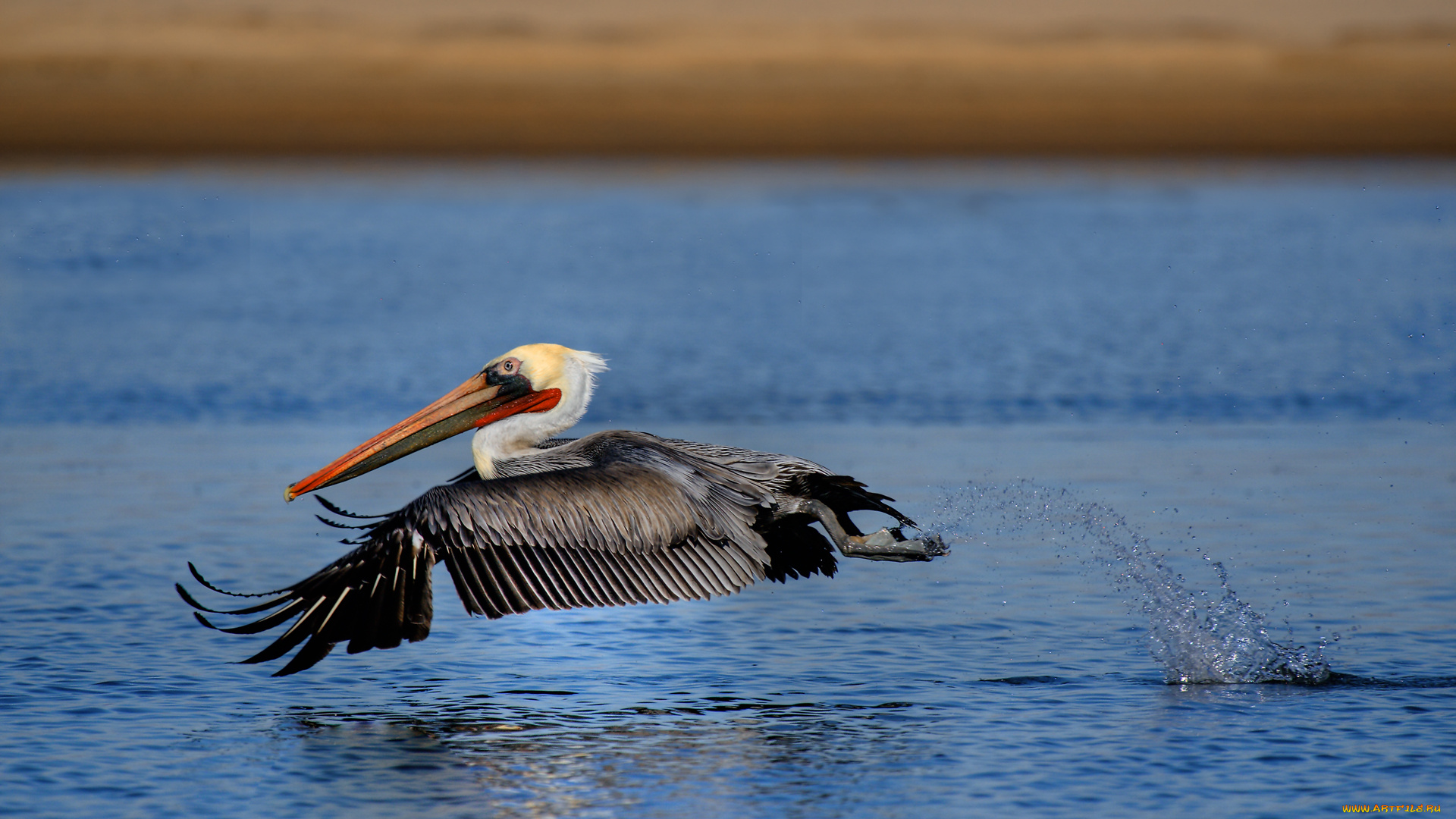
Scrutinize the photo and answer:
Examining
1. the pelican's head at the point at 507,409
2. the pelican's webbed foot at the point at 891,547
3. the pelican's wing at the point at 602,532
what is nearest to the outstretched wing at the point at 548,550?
the pelican's wing at the point at 602,532

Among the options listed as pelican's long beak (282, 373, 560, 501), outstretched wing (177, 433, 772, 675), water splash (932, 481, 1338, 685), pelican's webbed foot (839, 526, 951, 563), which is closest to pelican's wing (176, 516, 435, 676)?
outstretched wing (177, 433, 772, 675)

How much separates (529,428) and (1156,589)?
2.75 m

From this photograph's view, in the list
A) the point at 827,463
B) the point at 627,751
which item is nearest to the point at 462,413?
the point at 627,751

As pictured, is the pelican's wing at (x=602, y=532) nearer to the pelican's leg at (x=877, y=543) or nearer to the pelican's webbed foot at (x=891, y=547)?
the pelican's leg at (x=877, y=543)

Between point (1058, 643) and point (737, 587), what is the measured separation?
1.41 m

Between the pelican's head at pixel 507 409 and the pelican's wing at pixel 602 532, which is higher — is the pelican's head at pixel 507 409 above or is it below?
above

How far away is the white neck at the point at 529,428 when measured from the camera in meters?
7.07

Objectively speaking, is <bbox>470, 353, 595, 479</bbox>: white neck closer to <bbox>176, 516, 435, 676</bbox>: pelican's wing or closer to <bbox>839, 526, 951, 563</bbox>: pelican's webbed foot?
<bbox>176, 516, 435, 676</bbox>: pelican's wing

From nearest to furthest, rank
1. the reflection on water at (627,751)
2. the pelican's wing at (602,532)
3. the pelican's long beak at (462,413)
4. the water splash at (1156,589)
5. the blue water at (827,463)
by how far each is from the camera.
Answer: the reflection on water at (627,751)
the blue water at (827,463)
the pelican's wing at (602,532)
the water splash at (1156,589)
the pelican's long beak at (462,413)

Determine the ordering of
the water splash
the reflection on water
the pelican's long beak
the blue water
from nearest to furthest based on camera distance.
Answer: the reflection on water, the blue water, the water splash, the pelican's long beak

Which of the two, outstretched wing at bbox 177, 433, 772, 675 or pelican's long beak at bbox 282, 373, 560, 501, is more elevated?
pelican's long beak at bbox 282, 373, 560, 501

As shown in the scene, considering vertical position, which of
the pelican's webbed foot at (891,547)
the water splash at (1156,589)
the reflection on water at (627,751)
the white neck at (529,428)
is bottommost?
the reflection on water at (627,751)

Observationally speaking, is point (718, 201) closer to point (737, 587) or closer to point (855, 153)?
point (855, 153)

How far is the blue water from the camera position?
564 centimetres
